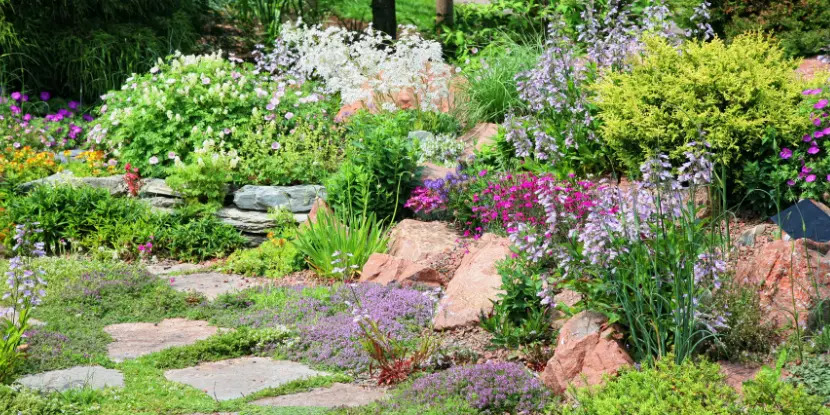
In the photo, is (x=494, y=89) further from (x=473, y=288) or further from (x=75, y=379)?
(x=75, y=379)

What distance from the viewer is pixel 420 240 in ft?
22.7

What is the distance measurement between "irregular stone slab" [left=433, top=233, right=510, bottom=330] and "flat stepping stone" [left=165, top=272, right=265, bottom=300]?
1.87 metres

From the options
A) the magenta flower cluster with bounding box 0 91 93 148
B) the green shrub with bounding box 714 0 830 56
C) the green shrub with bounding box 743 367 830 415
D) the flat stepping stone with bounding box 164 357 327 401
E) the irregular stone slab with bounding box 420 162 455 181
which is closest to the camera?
the green shrub with bounding box 743 367 830 415

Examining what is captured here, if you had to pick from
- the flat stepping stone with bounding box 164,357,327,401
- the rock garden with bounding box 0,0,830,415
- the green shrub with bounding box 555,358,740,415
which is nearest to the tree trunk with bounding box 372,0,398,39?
the rock garden with bounding box 0,0,830,415

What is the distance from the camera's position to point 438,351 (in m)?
4.85

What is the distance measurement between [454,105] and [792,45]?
4.25 meters

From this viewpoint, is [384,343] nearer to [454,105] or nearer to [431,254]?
[431,254]

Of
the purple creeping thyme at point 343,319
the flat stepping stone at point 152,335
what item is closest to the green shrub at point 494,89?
the purple creeping thyme at point 343,319

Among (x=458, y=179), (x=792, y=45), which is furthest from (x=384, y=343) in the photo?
(x=792, y=45)

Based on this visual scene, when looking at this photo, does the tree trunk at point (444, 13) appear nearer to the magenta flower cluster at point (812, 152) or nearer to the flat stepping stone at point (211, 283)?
the flat stepping stone at point (211, 283)

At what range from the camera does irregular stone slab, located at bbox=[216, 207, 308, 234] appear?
8062 millimetres

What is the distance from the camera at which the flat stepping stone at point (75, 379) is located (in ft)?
14.8

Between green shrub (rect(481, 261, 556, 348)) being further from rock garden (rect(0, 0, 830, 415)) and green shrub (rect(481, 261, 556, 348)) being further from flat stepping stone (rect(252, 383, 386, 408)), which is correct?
flat stepping stone (rect(252, 383, 386, 408))

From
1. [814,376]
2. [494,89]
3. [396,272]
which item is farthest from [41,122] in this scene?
[814,376]
